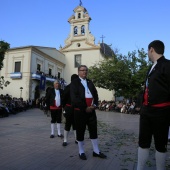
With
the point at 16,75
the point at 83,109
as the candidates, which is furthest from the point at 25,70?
the point at 83,109

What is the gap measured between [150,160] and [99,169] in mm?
1243

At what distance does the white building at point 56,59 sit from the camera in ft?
123

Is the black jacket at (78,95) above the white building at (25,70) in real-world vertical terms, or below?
below

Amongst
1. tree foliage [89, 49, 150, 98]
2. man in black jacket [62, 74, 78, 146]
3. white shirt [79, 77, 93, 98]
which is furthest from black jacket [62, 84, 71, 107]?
tree foliage [89, 49, 150, 98]

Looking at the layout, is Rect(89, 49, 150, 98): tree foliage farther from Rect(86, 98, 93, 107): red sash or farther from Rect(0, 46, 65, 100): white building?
Rect(86, 98, 93, 107): red sash

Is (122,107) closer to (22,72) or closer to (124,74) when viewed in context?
(124,74)

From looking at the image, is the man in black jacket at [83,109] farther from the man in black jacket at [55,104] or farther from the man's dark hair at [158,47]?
the man in black jacket at [55,104]

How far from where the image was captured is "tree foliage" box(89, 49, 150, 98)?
32219 millimetres

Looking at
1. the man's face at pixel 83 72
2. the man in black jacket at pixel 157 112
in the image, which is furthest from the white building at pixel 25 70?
the man in black jacket at pixel 157 112

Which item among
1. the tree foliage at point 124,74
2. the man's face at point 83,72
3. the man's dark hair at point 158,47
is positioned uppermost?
the tree foliage at point 124,74

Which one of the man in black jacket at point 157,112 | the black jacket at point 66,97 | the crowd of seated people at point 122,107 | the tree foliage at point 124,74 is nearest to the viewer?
the man in black jacket at point 157,112

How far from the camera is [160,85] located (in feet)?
10.9

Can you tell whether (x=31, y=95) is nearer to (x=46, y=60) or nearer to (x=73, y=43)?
(x=46, y=60)

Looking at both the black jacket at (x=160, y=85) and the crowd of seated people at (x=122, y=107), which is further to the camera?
the crowd of seated people at (x=122, y=107)
